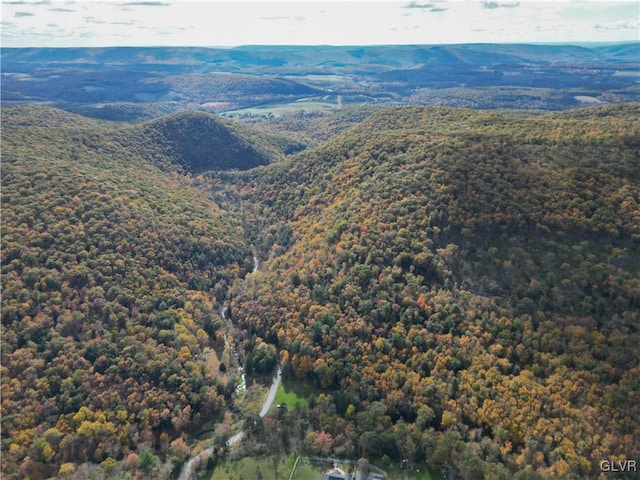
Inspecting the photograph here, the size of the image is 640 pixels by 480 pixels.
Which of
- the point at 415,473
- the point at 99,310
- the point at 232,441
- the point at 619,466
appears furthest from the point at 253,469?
the point at 619,466

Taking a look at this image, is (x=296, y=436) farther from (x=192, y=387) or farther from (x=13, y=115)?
(x=13, y=115)

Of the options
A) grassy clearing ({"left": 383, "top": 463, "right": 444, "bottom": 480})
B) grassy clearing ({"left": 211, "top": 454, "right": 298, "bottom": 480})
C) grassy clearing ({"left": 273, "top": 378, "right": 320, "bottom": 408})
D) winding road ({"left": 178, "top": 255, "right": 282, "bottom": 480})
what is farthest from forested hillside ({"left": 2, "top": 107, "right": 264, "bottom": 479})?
grassy clearing ({"left": 383, "top": 463, "right": 444, "bottom": 480})

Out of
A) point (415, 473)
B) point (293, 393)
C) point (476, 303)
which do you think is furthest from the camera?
point (293, 393)

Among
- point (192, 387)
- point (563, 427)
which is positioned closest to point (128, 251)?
point (192, 387)

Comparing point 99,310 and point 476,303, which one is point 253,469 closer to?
point 99,310

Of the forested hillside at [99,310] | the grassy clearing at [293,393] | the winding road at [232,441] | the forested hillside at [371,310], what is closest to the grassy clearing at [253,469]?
the forested hillside at [371,310]

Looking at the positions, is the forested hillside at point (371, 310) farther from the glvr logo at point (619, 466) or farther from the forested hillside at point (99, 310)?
the glvr logo at point (619, 466)
